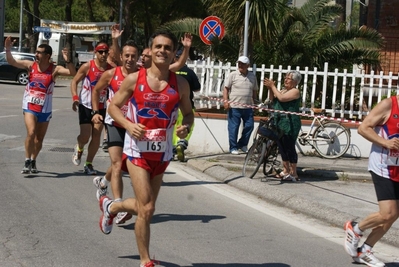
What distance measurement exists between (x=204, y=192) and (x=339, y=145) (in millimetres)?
4325

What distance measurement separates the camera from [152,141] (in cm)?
644

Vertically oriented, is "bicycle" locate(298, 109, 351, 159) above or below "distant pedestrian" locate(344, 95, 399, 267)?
below

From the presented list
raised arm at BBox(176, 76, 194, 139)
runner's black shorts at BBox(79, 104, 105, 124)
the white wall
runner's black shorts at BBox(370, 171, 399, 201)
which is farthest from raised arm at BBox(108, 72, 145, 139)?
the white wall

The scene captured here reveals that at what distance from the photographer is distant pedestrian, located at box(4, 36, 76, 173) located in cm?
1152

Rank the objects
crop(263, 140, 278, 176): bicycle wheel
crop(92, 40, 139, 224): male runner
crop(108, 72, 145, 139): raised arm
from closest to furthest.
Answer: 1. crop(108, 72, 145, 139): raised arm
2. crop(92, 40, 139, 224): male runner
3. crop(263, 140, 278, 176): bicycle wheel

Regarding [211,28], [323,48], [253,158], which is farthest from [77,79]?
[323,48]

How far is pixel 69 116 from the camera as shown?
22.5 metres

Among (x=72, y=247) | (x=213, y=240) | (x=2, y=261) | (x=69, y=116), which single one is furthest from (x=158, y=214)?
(x=69, y=116)

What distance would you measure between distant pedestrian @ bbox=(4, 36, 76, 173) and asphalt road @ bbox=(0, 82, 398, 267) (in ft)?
1.55

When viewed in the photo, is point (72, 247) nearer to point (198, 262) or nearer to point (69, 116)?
point (198, 262)

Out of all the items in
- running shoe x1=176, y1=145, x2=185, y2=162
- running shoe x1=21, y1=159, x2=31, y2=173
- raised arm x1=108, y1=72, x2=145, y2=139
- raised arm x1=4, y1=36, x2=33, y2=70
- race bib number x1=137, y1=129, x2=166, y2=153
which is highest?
raised arm x1=4, y1=36, x2=33, y2=70

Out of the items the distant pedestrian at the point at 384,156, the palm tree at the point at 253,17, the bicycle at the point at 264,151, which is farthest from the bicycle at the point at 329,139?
the distant pedestrian at the point at 384,156

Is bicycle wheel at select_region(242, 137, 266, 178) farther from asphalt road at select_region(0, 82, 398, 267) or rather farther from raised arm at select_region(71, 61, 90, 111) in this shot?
raised arm at select_region(71, 61, 90, 111)

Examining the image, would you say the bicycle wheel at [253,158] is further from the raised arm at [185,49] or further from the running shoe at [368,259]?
the running shoe at [368,259]
